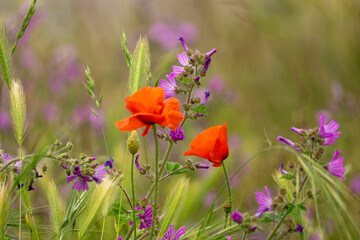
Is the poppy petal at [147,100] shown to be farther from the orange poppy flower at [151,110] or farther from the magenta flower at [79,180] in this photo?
the magenta flower at [79,180]

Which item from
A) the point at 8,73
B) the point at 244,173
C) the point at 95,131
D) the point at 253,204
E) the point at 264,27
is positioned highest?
the point at 264,27

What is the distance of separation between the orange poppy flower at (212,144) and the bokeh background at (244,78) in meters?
0.73

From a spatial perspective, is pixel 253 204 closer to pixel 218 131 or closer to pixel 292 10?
pixel 218 131

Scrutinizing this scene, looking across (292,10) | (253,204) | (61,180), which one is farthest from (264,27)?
(61,180)

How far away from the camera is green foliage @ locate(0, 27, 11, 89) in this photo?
0.74 m

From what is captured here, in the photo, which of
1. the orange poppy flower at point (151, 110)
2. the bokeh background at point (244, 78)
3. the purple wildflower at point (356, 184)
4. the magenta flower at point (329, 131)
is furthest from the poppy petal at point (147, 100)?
the purple wildflower at point (356, 184)

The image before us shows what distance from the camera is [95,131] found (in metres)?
2.22

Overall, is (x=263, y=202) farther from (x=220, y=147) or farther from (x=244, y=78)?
(x=244, y=78)

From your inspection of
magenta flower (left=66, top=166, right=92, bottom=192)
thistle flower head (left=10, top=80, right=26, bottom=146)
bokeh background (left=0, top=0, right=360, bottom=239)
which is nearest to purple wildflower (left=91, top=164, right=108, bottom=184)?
magenta flower (left=66, top=166, right=92, bottom=192)

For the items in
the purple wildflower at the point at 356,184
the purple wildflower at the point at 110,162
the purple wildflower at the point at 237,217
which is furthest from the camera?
the purple wildflower at the point at 356,184

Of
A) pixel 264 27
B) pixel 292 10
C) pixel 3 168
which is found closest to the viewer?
pixel 3 168

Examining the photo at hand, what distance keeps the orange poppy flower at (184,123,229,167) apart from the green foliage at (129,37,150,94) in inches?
5.0

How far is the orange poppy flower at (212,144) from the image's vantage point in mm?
700

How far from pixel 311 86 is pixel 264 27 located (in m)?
0.39
